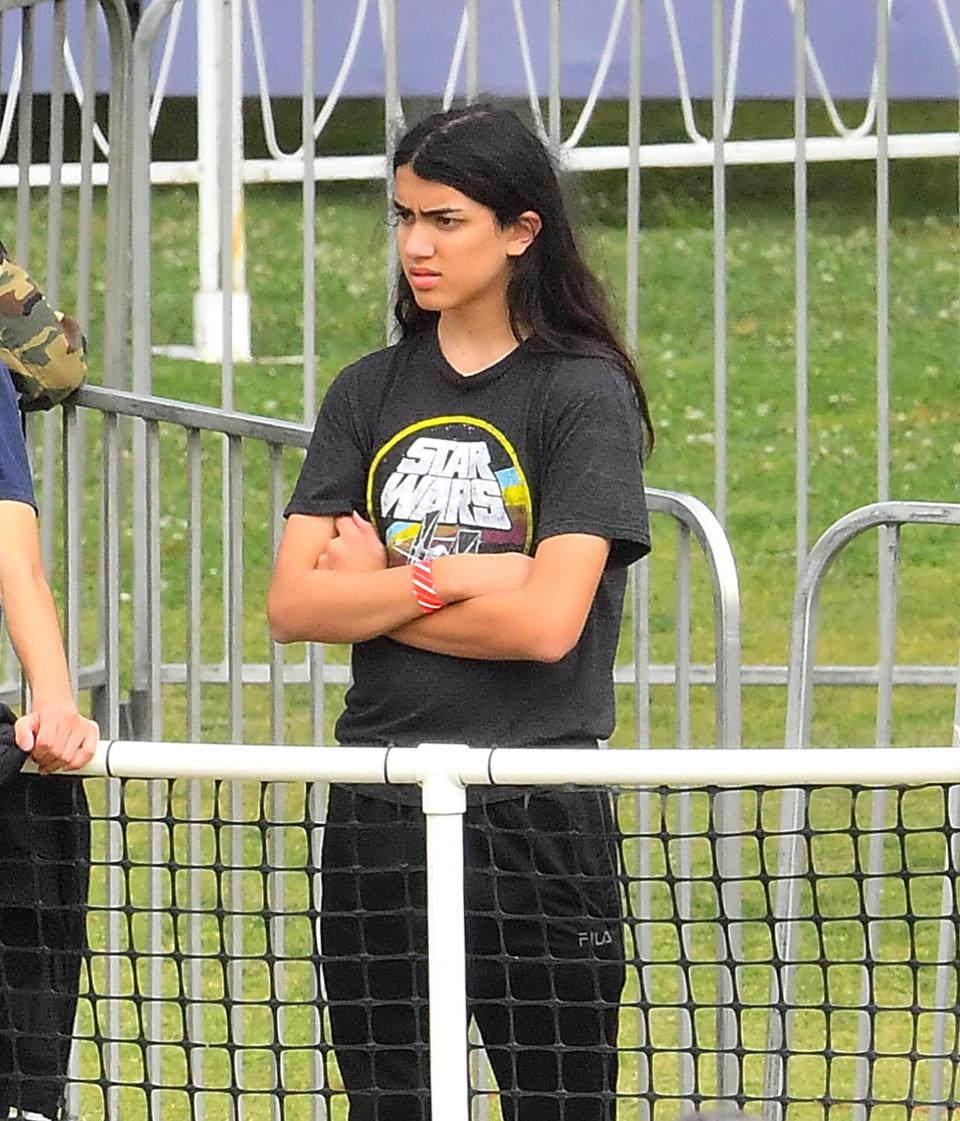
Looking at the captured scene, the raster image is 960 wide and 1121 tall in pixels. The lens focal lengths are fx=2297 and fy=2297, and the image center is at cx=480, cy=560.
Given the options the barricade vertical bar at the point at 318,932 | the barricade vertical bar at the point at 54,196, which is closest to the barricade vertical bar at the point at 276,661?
the barricade vertical bar at the point at 318,932

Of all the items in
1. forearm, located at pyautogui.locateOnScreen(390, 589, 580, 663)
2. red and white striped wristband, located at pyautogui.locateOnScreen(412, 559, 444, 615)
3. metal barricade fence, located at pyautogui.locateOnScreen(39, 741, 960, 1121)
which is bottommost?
metal barricade fence, located at pyautogui.locateOnScreen(39, 741, 960, 1121)

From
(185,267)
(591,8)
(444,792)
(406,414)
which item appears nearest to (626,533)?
(406,414)

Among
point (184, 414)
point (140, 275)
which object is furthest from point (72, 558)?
point (140, 275)

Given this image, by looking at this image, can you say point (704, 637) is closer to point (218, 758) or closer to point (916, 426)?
point (916, 426)

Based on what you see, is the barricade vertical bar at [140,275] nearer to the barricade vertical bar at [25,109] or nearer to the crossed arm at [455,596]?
the barricade vertical bar at [25,109]

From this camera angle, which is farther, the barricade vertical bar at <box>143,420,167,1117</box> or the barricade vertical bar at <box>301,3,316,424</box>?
the barricade vertical bar at <box>301,3,316,424</box>

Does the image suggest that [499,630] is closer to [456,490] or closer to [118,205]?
[456,490]

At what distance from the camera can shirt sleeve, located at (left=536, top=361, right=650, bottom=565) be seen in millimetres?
2791

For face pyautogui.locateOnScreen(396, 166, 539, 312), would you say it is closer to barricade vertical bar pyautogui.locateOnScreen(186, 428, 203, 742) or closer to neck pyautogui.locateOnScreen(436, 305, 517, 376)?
neck pyautogui.locateOnScreen(436, 305, 517, 376)

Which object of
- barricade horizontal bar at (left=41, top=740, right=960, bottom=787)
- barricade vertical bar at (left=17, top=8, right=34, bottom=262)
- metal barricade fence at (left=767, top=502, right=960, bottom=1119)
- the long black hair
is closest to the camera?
barricade horizontal bar at (left=41, top=740, right=960, bottom=787)

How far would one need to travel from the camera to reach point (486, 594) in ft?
9.13

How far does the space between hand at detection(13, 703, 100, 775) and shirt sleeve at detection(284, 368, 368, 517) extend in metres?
0.51

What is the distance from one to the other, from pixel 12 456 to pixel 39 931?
0.58 m

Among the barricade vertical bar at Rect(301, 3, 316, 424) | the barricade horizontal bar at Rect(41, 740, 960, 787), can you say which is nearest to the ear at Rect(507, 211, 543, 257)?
the barricade horizontal bar at Rect(41, 740, 960, 787)
